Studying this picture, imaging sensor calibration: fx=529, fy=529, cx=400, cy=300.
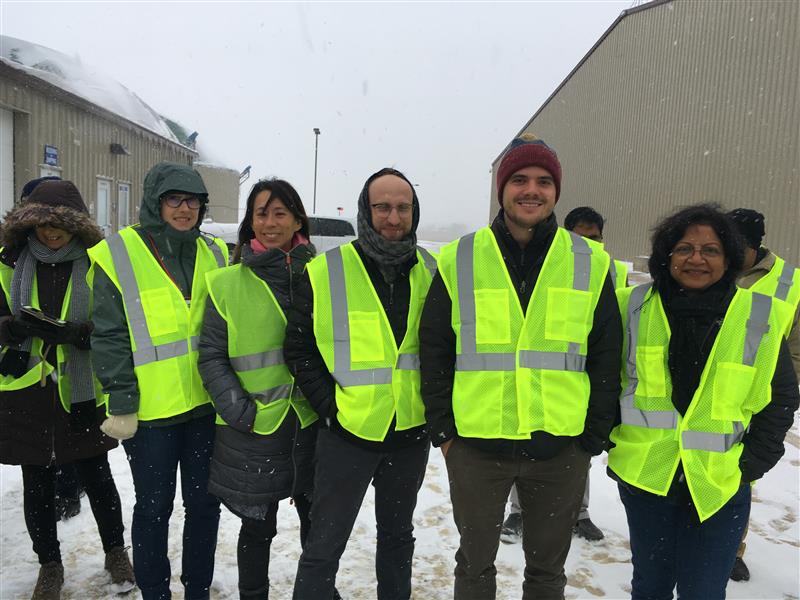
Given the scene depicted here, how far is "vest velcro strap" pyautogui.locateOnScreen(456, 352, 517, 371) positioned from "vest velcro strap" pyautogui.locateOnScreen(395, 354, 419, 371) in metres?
0.24

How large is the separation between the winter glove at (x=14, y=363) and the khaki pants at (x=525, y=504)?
2.12 metres

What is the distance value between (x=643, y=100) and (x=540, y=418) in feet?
61.4

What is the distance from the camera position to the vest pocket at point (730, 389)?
1.90m

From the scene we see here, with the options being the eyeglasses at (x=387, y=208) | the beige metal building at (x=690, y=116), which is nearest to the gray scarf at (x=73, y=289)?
the eyeglasses at (x=387, y=208)

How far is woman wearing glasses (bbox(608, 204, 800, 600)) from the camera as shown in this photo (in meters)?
1.91

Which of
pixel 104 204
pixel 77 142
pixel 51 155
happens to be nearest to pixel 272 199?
pixel 51 155

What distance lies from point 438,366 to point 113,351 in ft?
4.55

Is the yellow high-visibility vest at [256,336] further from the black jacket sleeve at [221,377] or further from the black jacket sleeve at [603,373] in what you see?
the black jacket sleeve at [603,373]

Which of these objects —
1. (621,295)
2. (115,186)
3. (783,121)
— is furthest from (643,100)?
(621,295)

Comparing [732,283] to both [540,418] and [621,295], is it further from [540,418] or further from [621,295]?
[540,418]

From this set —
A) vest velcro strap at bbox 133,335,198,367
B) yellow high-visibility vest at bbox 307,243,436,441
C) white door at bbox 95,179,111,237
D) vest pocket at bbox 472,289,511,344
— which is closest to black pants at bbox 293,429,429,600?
yellow high-visibility vest at bbox 307,243,436,441

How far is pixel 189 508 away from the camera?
2.45 meters

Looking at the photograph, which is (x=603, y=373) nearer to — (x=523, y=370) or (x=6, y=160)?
(x=523, y=370)

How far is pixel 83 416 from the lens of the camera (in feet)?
8.81
